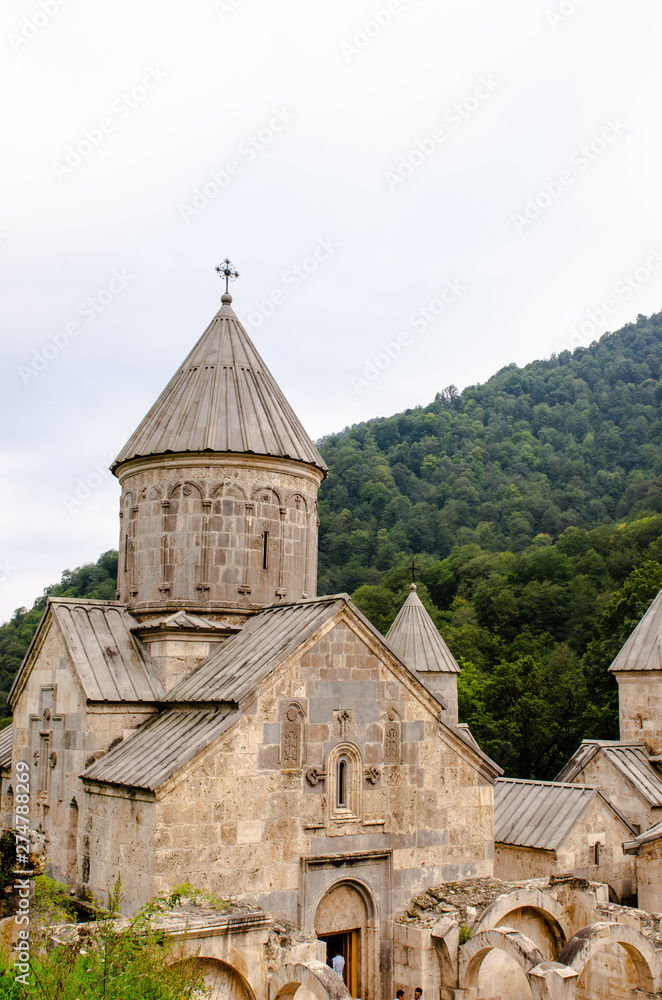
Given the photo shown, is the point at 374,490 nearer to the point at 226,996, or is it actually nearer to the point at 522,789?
the point at 522,789

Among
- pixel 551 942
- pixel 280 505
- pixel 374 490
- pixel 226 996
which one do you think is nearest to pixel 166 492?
pixel 280 505

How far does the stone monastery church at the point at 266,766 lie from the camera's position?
1093 centimetres

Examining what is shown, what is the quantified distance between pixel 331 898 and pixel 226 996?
109 inches

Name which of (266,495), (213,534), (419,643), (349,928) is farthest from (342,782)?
(419,643)

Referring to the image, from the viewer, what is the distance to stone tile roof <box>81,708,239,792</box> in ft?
36.2

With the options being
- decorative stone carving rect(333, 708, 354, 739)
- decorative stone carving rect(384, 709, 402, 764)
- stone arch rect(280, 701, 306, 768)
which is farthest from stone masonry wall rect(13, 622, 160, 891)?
decorative stone carving rect(384, 709, 402, 764)

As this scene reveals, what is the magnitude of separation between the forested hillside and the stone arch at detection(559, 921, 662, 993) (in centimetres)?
2335

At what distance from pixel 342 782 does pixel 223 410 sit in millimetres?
6516

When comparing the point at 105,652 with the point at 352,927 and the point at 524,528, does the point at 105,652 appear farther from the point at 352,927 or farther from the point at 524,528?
the point at 524,528

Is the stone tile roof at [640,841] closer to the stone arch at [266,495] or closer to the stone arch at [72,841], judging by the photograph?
the stone arch at [266,495]

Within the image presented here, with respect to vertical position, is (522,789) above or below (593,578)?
below

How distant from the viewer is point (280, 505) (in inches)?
601

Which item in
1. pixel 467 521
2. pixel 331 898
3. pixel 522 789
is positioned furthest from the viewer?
pixel 467 521

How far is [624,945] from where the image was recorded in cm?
1177
